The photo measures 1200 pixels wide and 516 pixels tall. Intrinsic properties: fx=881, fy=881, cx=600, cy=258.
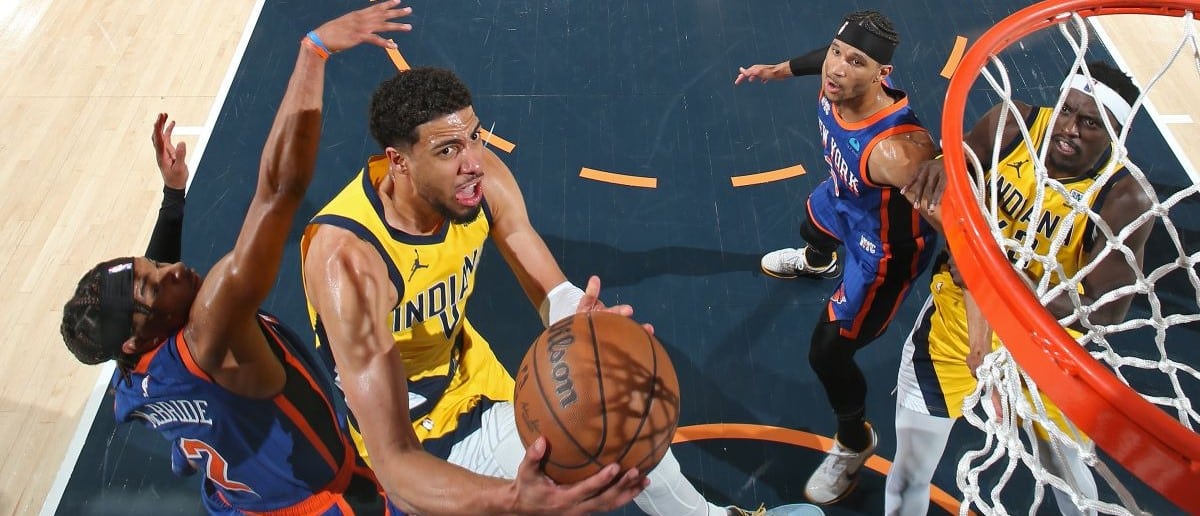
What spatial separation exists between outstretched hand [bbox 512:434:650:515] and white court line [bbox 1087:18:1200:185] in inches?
172

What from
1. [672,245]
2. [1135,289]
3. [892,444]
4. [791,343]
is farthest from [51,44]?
[1135,289]

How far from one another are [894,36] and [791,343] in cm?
164

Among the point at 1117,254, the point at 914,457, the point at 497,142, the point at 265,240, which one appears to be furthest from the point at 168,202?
the point at 1117,254

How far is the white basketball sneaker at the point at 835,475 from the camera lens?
3.96m

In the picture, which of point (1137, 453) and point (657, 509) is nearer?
point (1137, 453)

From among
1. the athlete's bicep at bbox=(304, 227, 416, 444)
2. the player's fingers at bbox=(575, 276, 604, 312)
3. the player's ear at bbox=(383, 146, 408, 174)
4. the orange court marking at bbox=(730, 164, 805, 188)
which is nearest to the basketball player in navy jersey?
the orange court marking at bbox=(730, 164, 805, 188)

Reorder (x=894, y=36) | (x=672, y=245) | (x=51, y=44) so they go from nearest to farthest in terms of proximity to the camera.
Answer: (x=894, y=36)
(x=672, y=245)
(x=51, y=44)

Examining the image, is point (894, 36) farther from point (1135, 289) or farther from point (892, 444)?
point (892, 444)

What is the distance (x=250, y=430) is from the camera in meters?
2.84

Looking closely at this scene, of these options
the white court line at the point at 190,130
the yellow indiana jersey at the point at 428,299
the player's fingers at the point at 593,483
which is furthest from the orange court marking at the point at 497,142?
the player's fingers at the point at 593,483

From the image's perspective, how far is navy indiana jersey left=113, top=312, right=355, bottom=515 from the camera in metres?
2.66

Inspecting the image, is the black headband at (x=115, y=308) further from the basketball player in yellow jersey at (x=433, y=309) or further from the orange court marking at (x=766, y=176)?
the orange court marking at (x=766, y=176)

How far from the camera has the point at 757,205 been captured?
17.4 ft

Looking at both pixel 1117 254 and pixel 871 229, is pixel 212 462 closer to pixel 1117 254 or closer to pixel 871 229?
pixel 871 229
